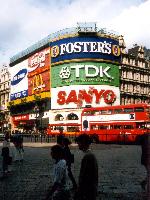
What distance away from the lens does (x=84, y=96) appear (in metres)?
65.4

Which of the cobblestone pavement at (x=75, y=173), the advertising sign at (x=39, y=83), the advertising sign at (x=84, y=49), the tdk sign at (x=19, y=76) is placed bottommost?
the cobblestone pavement at (x=75, y=173)

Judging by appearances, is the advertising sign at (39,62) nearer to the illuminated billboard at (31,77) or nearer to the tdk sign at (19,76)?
the illuminated billboard at (31,77)

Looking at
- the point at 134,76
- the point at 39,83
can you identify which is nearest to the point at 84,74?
the point at 39,83

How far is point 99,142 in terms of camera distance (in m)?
40.9

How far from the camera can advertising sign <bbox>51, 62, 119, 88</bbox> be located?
65875 mm

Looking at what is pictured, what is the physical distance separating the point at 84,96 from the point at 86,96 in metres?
0.34

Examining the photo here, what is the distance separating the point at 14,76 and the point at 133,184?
239ft

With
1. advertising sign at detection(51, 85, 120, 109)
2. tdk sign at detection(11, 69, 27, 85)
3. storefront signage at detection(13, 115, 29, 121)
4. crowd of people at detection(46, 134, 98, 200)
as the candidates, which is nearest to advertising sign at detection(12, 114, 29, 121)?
storefront signage at detection(13, 115, 29, 121)

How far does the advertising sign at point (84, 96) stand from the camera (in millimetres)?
65438

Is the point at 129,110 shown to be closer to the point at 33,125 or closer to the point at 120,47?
the point at 120,47

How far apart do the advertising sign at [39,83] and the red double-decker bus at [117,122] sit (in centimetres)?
2991

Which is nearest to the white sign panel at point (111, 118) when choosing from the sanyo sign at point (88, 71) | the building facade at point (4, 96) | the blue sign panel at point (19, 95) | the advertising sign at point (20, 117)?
the sanyo sign at point (88, 71)

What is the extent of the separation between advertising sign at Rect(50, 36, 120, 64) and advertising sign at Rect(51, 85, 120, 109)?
17.1ft

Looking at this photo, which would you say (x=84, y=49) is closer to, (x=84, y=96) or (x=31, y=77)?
(x=84, y=96)
